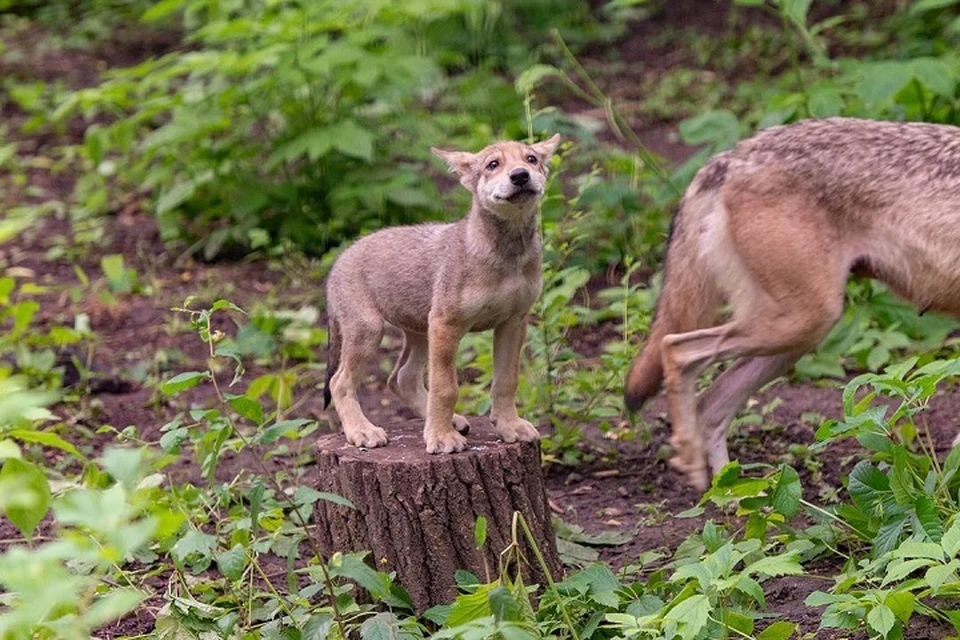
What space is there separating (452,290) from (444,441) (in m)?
0.56

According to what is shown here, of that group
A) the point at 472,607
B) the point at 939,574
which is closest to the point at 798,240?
the point at 939,574

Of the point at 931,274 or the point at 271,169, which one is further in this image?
the point at 271,169

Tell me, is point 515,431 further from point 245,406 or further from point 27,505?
point 27,505

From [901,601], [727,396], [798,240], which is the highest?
[798,240]

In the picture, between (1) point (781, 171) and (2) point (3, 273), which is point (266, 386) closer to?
(1) point (781, 171)

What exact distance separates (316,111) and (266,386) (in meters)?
3.67

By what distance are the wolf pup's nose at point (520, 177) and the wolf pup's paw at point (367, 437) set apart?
1133 mm

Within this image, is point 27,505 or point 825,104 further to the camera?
point 825,104

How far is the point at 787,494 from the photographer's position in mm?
→ 5098

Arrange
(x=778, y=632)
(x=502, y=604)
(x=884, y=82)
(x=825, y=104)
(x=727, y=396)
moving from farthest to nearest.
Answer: (x=825, y=104) → (x=884, y=82) → (x=727, y=396) → (x=778, y=632) → (x=502, y=604)

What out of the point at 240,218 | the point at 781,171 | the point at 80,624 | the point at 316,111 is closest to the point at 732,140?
the point at 781,171

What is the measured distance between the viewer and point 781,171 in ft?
20.6

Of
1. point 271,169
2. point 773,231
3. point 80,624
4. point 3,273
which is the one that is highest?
point 80,624

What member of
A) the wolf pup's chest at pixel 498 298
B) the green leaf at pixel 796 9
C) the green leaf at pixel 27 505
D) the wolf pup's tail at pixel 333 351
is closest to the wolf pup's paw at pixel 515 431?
the wolf pup's chest at pixel 498 298
